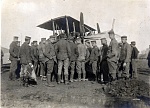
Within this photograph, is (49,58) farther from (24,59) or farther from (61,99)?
(61,99)

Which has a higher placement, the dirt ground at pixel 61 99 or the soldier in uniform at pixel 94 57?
the soldier in uniform at pixel 94 57

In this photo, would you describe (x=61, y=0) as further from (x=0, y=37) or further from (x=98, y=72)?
(x=98, y=72)

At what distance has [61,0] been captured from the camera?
24.5ft

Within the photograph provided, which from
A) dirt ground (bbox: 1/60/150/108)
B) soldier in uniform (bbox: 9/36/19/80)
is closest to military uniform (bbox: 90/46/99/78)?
dirt ground (bbox: 1/60/150/108)

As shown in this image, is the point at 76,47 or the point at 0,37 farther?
the point at 76,47

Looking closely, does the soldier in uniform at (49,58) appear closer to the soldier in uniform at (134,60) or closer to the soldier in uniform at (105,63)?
the soldier in uniform at (105,63)

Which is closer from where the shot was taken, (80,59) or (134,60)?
(80,59)

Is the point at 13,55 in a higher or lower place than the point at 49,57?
higher

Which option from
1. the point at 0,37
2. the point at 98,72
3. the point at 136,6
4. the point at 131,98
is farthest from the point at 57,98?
the point at 136,6

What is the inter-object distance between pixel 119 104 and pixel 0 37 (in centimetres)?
397

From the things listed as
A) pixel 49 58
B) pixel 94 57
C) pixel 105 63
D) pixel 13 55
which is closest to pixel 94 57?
pixel 94 57

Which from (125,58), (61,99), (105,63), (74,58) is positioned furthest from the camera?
(74,58)

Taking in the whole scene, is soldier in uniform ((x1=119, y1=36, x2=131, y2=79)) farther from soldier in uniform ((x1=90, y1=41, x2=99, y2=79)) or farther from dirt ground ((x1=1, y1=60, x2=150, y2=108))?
dirt ground ((x1=1, y1=60, x2=150, y2=108))

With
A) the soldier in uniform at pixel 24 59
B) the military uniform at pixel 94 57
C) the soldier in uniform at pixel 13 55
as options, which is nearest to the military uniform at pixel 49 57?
the soldier in uniform at pixel 24 59
